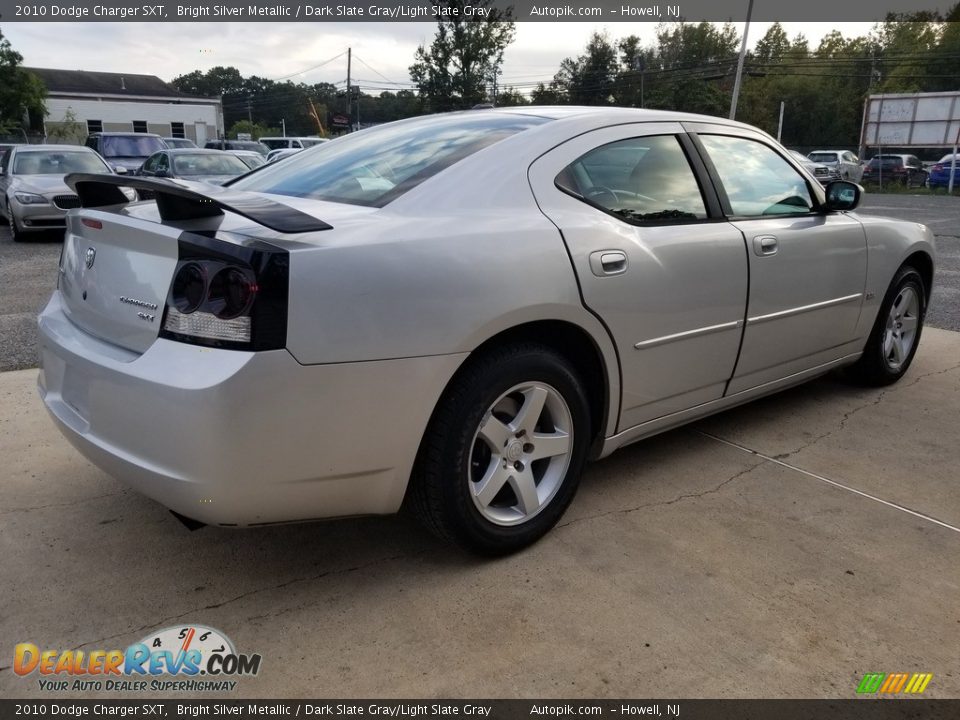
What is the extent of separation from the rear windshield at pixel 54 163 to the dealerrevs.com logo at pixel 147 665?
11383 millimetres

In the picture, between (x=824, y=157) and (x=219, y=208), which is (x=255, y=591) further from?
(x=824, y=157)

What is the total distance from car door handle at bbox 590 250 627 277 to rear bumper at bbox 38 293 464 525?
70 cm

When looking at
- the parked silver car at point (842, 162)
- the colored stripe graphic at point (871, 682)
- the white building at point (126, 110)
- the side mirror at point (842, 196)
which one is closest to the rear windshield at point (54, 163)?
the side mirror at point (842, 196)

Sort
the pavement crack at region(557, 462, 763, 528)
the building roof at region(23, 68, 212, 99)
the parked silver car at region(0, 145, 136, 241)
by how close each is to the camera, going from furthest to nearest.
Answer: the building roof at region(23, 68, 212, 99), the parked silver car at region(0, 145, 136, 241), the pavement crack at region(557, 462, 763, 528)

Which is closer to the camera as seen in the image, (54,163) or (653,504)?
(653,504)

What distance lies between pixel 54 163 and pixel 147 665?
12.1 m

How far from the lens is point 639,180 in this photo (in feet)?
9.76

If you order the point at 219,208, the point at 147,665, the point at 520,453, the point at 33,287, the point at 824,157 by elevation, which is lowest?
the point at 147,665

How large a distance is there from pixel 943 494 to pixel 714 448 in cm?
94

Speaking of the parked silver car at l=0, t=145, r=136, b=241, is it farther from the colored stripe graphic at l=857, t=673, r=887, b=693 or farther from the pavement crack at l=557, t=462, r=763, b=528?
the colored stripe graphic at l=857, t=673, r=887, b=693

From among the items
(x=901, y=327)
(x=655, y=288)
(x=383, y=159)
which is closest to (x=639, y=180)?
(x=655, y=288)

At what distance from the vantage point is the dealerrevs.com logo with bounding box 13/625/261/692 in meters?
2.00

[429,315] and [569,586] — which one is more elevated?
[429,315]

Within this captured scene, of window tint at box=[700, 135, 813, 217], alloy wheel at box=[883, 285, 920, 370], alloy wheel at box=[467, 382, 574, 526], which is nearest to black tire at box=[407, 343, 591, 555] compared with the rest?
alloy wheel at box=[467, 382, 574, 526]
